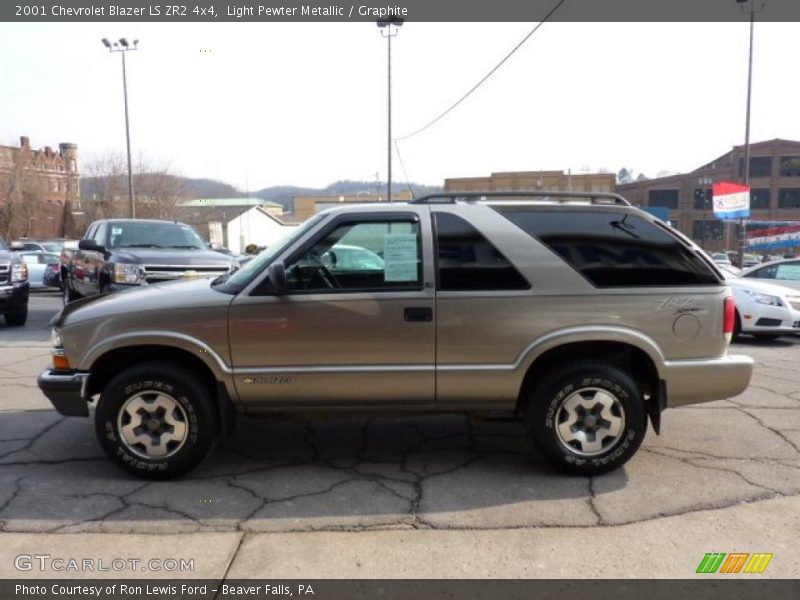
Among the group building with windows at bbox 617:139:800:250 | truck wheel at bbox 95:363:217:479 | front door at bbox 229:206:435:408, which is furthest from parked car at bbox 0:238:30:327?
building with windows at bbox 617:139:800:250

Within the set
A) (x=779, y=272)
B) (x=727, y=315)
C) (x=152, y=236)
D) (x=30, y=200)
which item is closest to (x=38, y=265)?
(x=152, y=236)

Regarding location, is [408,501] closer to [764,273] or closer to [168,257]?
[168,257]

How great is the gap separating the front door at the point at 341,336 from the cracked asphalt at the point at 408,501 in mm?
629

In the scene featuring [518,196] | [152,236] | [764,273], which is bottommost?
[764,273]

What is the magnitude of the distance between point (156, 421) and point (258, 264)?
121cm

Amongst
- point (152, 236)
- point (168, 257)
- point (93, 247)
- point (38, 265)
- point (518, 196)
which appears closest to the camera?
point (518, 196)

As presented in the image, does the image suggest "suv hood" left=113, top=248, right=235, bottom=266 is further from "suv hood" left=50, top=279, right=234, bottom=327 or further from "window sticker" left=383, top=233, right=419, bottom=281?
"window sticker" left=383, top=233, right=419, bottom=281

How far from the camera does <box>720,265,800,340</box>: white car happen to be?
934 centimetres

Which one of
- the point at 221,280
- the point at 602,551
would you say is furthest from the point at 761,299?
the point at 221,280

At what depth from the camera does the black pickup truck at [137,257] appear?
8227 millimetres

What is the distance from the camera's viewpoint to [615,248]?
396 cm
